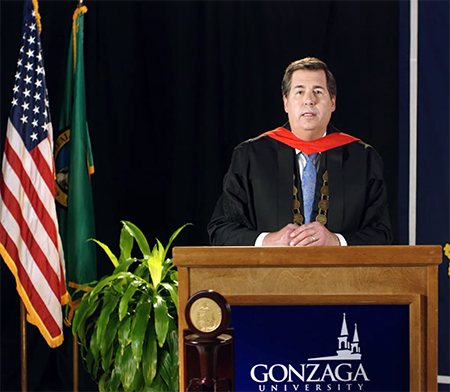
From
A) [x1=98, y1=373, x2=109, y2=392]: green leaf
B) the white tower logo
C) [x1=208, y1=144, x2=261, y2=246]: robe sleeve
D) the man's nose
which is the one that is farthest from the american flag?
the white tower logo

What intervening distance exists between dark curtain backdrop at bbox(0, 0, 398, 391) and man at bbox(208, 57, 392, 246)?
107 cm

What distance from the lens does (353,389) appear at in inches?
56.6

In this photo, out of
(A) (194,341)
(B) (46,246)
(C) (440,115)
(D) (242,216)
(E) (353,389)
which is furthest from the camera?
(C) (440,115)

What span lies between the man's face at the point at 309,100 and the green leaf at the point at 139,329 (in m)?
1.12

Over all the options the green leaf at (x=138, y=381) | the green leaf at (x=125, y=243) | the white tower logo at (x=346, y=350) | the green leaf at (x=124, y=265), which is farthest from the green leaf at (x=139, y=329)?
the white tower logo at (x=346, y=350)

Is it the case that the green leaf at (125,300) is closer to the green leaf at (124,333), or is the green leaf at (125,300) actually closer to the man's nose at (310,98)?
the green leaf at (124,333)

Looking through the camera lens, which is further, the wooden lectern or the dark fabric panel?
the dark fabric panel

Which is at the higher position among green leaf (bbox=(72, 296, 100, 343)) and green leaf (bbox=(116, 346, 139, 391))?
green leaf (bbox=(72, 296, 100, 343))

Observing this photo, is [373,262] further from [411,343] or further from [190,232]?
[190,232]

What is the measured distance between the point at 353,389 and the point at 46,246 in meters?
2.16

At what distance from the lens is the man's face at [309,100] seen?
251 centimetres

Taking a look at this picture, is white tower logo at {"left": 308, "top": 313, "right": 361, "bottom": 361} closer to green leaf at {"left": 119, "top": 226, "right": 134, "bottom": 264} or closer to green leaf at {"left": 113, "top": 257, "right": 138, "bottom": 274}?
green leaf at {"left": 113, "top": 257, "right": 138, "bottom": 274}

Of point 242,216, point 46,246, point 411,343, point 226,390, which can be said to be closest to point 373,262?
point 411,343

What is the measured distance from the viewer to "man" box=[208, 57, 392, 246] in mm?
→ 2510
